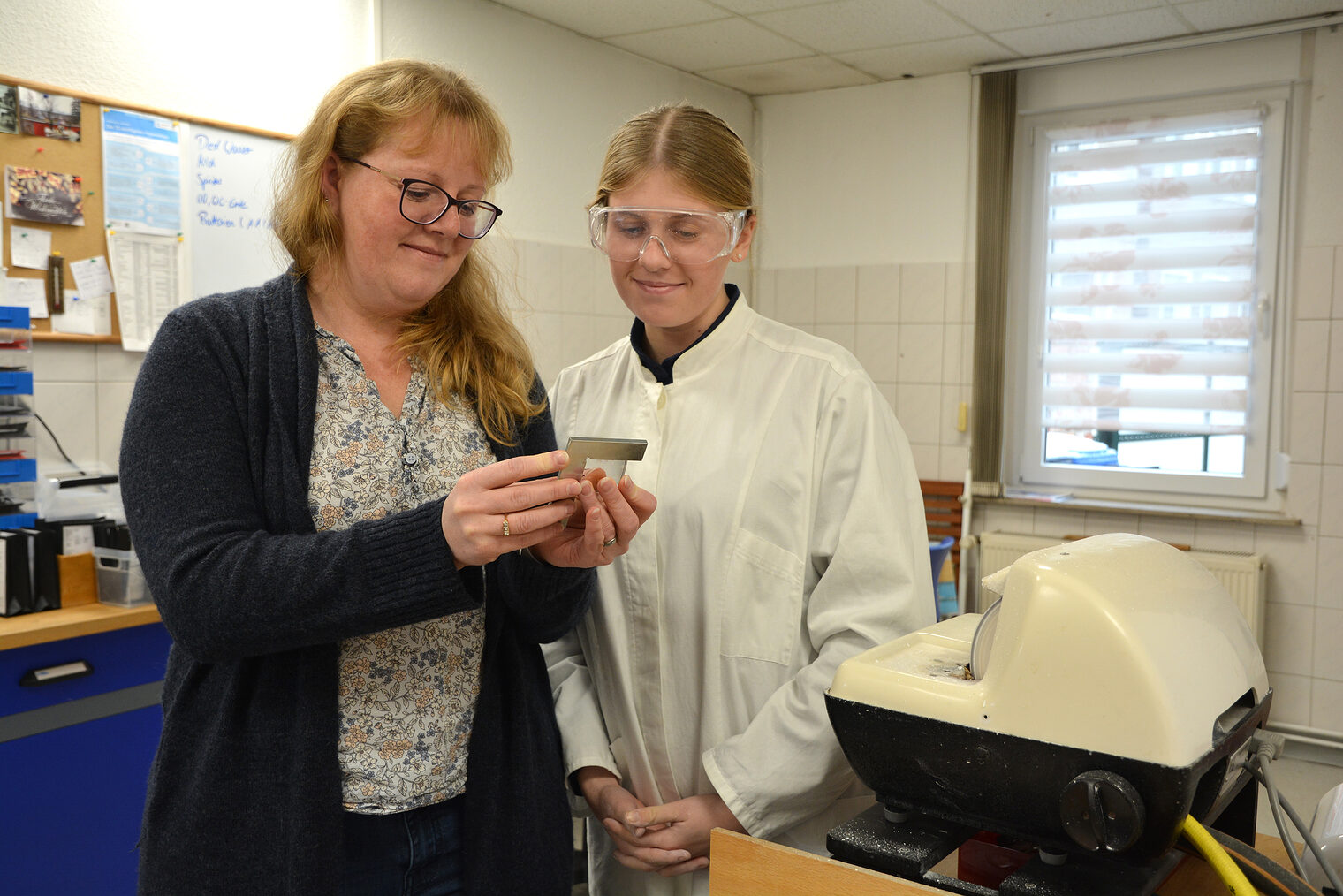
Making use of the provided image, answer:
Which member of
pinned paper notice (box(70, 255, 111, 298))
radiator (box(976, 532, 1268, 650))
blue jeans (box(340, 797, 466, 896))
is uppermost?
pinned paper notice (box(70, 255, 111, 298))

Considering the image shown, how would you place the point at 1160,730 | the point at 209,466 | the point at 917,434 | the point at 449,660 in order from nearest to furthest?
the point at 1160,730 < the point at 209,466 < the point at 449,660 < the point at 917,434

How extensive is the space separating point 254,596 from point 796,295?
428 centimetres

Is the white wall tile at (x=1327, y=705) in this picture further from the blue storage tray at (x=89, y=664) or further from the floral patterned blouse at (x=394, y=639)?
the blue storage tray at (x=89, y=664)

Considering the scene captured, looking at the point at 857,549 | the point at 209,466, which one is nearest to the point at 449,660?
the point at 209,466

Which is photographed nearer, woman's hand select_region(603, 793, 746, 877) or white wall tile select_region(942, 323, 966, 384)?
woman's hand select_region(603, 793, 746, 877)

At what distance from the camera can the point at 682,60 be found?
14.8 ft

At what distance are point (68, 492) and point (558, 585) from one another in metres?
1.92

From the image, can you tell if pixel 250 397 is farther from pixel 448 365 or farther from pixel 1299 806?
pixel 1299 806

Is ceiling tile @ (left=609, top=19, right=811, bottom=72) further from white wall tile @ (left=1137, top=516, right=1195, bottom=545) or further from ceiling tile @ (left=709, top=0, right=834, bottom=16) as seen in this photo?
white wall tile @ (left=1137, top=516, right=1195, bottom=545)

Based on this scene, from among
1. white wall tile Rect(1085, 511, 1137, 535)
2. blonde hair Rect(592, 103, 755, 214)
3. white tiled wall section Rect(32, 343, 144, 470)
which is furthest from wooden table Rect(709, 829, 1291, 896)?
white wall tile Rect(1085, 511, 1137, 535)

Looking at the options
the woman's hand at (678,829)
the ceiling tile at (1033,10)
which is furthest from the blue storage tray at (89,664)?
the ceiling tile at (1033,10)

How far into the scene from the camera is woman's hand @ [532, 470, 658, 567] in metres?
1.13

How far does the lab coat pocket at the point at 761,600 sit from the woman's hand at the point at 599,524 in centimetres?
22

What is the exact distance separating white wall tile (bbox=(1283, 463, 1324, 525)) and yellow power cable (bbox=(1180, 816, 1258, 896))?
3644mm
